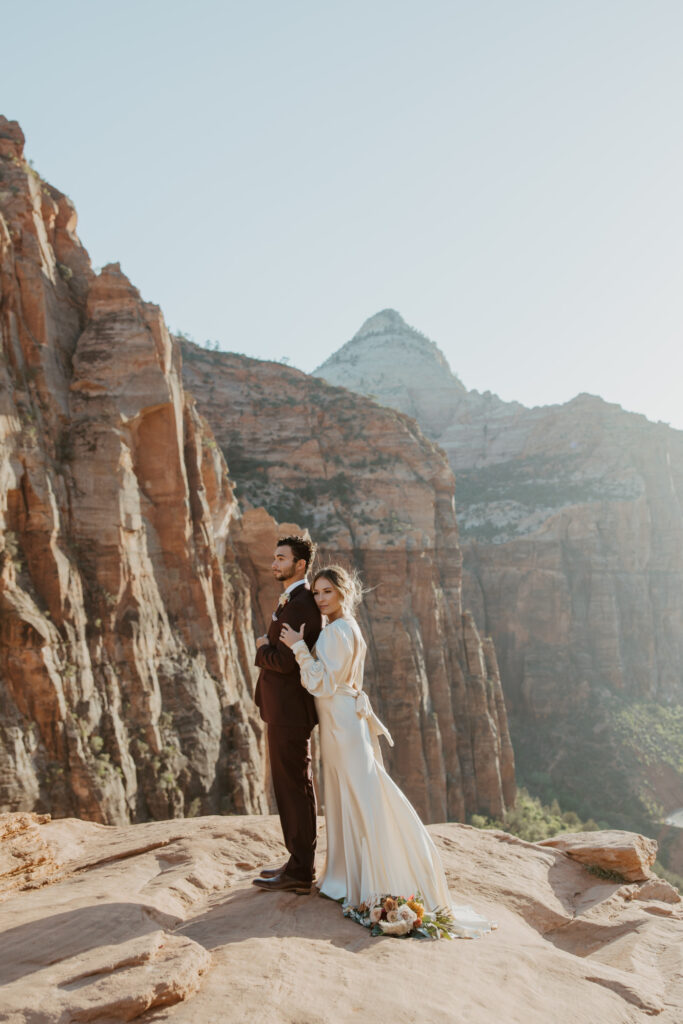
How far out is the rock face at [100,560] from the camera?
464 inches

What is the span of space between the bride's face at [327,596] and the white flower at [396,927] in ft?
6.70

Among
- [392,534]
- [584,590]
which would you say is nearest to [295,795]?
[392,534]

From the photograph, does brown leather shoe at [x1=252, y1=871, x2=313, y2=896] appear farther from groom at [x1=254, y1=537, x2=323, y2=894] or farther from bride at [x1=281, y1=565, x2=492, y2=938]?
bride at [x1=281, y1=565, x2=492, y2=938]

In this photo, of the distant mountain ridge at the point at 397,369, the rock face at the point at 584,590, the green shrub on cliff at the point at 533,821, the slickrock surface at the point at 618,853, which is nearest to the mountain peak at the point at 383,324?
the distant mountain ridge at the point at 397,369

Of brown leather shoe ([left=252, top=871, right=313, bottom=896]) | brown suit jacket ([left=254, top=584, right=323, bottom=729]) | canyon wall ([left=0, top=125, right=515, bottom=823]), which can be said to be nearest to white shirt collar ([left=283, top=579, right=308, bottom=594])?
brown suit jacket ([left=254, top=584, right=323, bottom=729])

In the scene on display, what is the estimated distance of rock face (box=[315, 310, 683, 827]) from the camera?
4916 centimetres

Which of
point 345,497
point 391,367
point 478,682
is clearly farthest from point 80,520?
point 391,367

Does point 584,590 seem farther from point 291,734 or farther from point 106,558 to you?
point 291,734

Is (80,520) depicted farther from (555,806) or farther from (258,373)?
(555,806)

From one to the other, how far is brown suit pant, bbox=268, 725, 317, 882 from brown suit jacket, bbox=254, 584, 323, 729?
9 centimetres

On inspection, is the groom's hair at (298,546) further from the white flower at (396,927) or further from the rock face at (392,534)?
the rock face at (392,534)

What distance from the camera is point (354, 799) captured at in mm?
5340

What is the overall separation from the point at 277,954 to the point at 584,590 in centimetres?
6103

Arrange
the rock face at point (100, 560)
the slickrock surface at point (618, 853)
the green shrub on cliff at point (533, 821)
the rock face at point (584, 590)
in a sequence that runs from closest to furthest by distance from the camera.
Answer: the slickrock surface at point (618, 853), the rock face at point (100, 560), the green shrub on cliff at point (533, 821), the rock face at point (584, 590)
